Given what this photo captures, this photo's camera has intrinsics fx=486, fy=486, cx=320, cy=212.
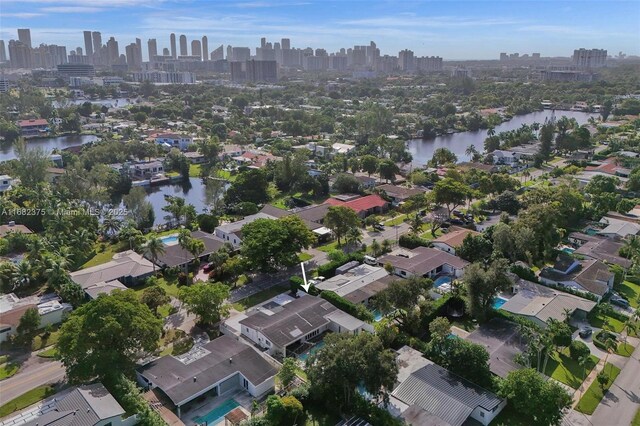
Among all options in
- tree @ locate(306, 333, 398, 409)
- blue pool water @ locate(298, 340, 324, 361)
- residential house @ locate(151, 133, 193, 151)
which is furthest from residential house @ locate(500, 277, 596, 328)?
residential house @ locate(151, 133, 193, 151)

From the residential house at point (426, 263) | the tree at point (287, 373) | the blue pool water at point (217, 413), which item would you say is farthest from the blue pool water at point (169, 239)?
the tree at point (287, 373)

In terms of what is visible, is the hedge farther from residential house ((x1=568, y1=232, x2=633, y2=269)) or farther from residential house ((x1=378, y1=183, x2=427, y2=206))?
residential house ((x1=378, y1=183, x2=427, y2=206))

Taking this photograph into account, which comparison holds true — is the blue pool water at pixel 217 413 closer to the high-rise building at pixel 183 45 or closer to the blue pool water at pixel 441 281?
the blue pool water at pixel 441 281

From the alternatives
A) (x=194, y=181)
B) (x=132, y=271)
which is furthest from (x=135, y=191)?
(x=194, y=181)

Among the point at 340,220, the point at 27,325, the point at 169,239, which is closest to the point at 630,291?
the point at 340,220

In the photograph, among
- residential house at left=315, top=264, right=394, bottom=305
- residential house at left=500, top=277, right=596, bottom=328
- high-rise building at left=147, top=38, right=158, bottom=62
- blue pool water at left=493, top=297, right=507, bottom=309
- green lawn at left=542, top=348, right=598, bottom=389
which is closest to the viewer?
green lawn at left=542, top=348, right=598, bottom=389

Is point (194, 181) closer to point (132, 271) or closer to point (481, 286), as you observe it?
point (132, 271)
